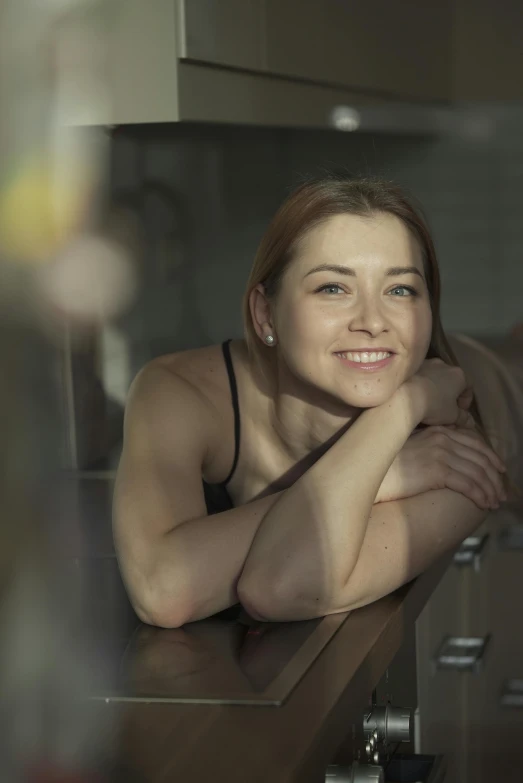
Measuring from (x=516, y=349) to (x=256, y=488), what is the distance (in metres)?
0.61

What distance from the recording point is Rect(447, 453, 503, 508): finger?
3.51 ft

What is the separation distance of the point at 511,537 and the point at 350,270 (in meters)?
0.51

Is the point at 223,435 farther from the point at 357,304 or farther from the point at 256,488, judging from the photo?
the point at 357,304

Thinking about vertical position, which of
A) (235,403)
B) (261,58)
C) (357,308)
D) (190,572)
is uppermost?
(261,58)

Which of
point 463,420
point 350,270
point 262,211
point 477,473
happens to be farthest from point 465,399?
point 262,211

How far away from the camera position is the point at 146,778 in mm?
645

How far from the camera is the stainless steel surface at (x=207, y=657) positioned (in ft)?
2.59

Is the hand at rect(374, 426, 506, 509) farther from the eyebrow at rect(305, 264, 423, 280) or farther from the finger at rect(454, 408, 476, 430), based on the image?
the eyebrow at rect(305, 264, 423, 280)

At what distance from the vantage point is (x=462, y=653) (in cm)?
113

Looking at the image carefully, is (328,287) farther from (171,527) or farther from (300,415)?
(171,527)

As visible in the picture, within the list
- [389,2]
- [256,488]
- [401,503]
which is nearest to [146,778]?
[401,503]

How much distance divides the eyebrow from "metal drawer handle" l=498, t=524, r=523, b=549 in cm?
43

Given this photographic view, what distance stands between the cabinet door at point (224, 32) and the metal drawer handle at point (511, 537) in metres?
0.63

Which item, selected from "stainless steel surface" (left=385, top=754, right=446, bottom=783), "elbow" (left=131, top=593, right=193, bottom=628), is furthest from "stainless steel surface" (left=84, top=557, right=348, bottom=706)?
"stainless steel surface" (left=385, top=754, right=446, bottom=783)
